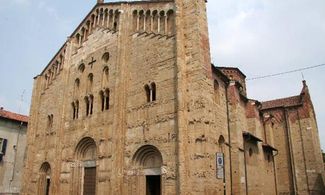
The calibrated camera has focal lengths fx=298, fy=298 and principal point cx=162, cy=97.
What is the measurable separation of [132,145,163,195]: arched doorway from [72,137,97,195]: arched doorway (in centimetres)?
371

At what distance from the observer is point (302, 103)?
91.8ft

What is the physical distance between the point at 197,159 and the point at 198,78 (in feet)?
12.5

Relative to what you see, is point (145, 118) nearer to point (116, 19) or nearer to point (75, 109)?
point (75, 109)

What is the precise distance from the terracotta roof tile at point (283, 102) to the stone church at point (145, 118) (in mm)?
4595

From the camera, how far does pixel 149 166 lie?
49.8ft

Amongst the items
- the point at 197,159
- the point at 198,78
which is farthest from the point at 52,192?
the point at 198,78

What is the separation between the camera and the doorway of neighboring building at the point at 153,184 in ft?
49.9

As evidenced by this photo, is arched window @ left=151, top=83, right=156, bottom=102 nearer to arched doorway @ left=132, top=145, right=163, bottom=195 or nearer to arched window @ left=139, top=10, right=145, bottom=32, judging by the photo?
arched doorway @ left=132, top=145, right=163, bottom=195

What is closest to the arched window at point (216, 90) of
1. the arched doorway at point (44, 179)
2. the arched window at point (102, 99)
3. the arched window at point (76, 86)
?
the arched window at point (102, 99)

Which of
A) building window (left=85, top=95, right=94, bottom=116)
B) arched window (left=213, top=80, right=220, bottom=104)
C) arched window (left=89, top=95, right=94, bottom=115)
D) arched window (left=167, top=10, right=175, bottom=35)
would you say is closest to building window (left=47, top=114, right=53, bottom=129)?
building window (left=85, top=95, right=94, bottom=116)

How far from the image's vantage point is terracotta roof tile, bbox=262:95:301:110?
2888 cm

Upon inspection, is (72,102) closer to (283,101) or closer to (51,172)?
(51,172)

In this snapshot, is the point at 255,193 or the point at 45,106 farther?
the point at 45,106

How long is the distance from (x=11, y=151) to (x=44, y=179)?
8.66m
